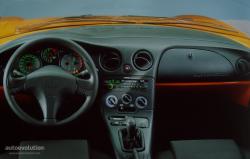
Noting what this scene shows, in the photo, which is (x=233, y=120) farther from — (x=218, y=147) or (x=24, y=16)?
(x=24, y=16)

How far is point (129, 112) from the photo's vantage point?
1.98 m

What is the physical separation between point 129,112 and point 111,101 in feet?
0.29

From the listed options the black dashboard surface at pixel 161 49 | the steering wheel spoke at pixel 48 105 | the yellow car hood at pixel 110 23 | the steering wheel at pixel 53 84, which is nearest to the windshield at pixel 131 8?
the yellow car hood at pixel 110 23

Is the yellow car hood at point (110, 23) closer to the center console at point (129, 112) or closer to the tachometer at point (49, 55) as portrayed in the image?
→ the tachometer at point (49, 55)

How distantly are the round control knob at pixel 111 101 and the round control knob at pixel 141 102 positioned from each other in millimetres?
88

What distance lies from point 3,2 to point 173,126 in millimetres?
963

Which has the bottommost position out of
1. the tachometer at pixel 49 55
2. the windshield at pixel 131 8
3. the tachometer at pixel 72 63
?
the tachometer at pixel 72 63

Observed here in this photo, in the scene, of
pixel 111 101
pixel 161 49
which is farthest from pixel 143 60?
pixel 111 101

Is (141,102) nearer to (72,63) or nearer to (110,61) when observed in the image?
(110,61)

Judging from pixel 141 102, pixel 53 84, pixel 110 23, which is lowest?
pixel 141 102

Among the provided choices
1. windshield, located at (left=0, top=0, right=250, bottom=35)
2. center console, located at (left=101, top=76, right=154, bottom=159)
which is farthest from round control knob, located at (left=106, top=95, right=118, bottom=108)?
windshield, located at (left=0, top=0, right=250, bottom=35)

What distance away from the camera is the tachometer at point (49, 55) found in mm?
1800

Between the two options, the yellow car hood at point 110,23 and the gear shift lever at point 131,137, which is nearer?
the gear shift lever at point 131,137

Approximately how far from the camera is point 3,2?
2141mm
